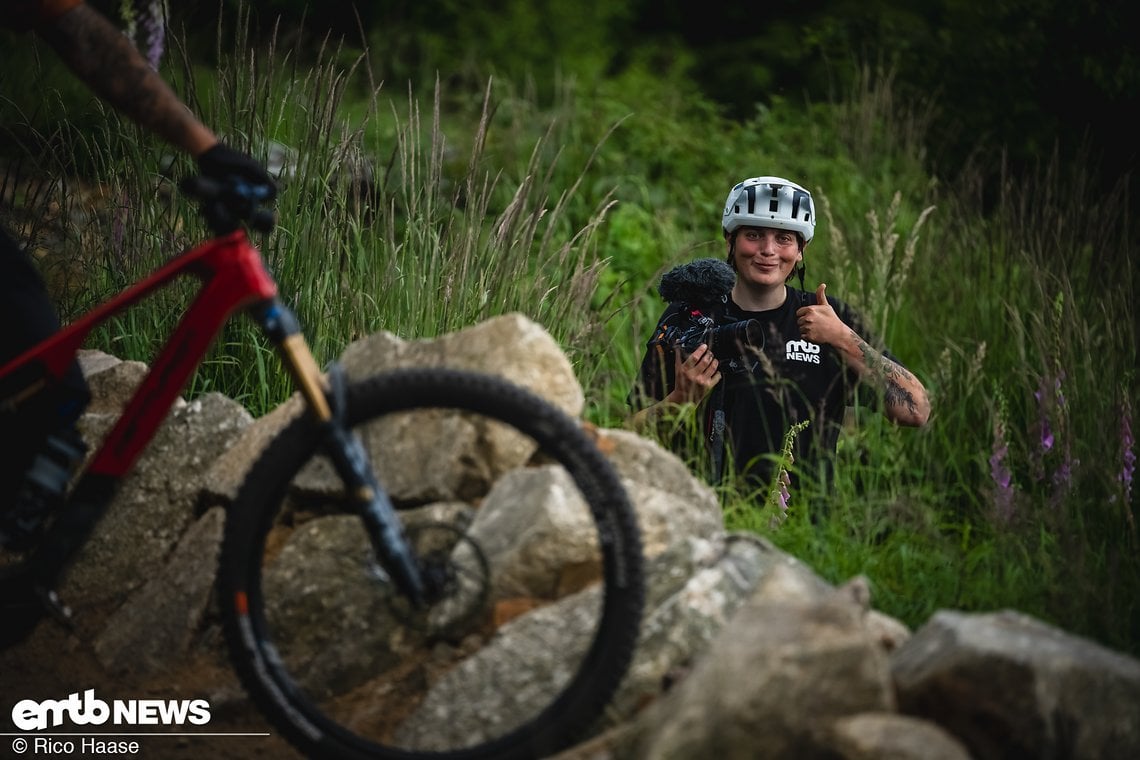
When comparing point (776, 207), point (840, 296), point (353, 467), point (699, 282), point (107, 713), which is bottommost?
point (107, 713)

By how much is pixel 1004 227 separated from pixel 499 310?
2555 mm

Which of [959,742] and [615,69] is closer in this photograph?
[959,742]

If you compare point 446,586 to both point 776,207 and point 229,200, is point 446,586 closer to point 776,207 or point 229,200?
point 229,200

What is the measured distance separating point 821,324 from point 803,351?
0.16 metres

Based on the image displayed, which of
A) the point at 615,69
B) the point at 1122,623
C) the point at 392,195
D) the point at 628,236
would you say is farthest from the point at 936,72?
the point at 1122,623

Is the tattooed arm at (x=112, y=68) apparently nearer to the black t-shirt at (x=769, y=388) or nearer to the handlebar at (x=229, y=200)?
the handlebar at (x=229, y=200)

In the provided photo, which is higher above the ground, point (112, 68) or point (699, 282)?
point (112, 68)

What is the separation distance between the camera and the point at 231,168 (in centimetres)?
247

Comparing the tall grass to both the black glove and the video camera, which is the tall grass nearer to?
the video camera

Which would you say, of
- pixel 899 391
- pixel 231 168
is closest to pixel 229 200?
pixel 231 168

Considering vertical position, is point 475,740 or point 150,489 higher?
point 150,489

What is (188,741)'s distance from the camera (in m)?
2.71

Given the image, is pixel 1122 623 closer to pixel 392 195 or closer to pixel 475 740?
pixel 475 740

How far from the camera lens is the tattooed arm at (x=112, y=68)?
2.62m
